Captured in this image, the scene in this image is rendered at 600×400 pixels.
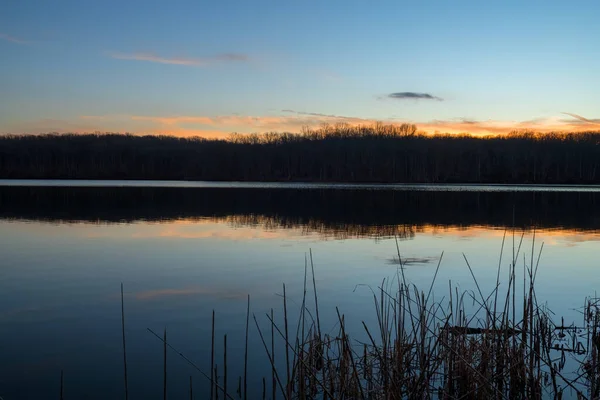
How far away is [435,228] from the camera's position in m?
23.5

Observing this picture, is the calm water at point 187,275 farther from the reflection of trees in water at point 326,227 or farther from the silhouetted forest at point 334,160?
the silhouetted forest at point 334,160

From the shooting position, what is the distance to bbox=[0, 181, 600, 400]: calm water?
6.61 metres

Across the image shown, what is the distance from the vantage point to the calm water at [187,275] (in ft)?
21.7

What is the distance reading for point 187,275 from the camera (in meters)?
12.4

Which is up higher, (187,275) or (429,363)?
(429,363)

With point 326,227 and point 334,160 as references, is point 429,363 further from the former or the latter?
point 334,160

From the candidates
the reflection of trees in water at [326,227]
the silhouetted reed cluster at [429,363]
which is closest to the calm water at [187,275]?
the reflection of trees in water at [326,227]

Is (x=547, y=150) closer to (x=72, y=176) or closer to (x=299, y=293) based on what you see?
(x=72, y=176)

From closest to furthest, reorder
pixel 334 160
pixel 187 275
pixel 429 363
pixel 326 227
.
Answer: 1. pixel 429 363
2. pixel 187 275
3. pixel 326 227
4. pixel 334 160

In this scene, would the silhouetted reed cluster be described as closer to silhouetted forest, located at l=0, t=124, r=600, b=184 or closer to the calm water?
the calm water

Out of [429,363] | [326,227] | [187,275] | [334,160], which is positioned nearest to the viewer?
[429,363]

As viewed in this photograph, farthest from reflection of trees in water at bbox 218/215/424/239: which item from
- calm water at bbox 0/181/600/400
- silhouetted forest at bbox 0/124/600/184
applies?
silhouetted forest at bbox 0/124/600/184

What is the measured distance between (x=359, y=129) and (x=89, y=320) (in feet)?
431

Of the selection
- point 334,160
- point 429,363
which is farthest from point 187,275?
point 334,160
